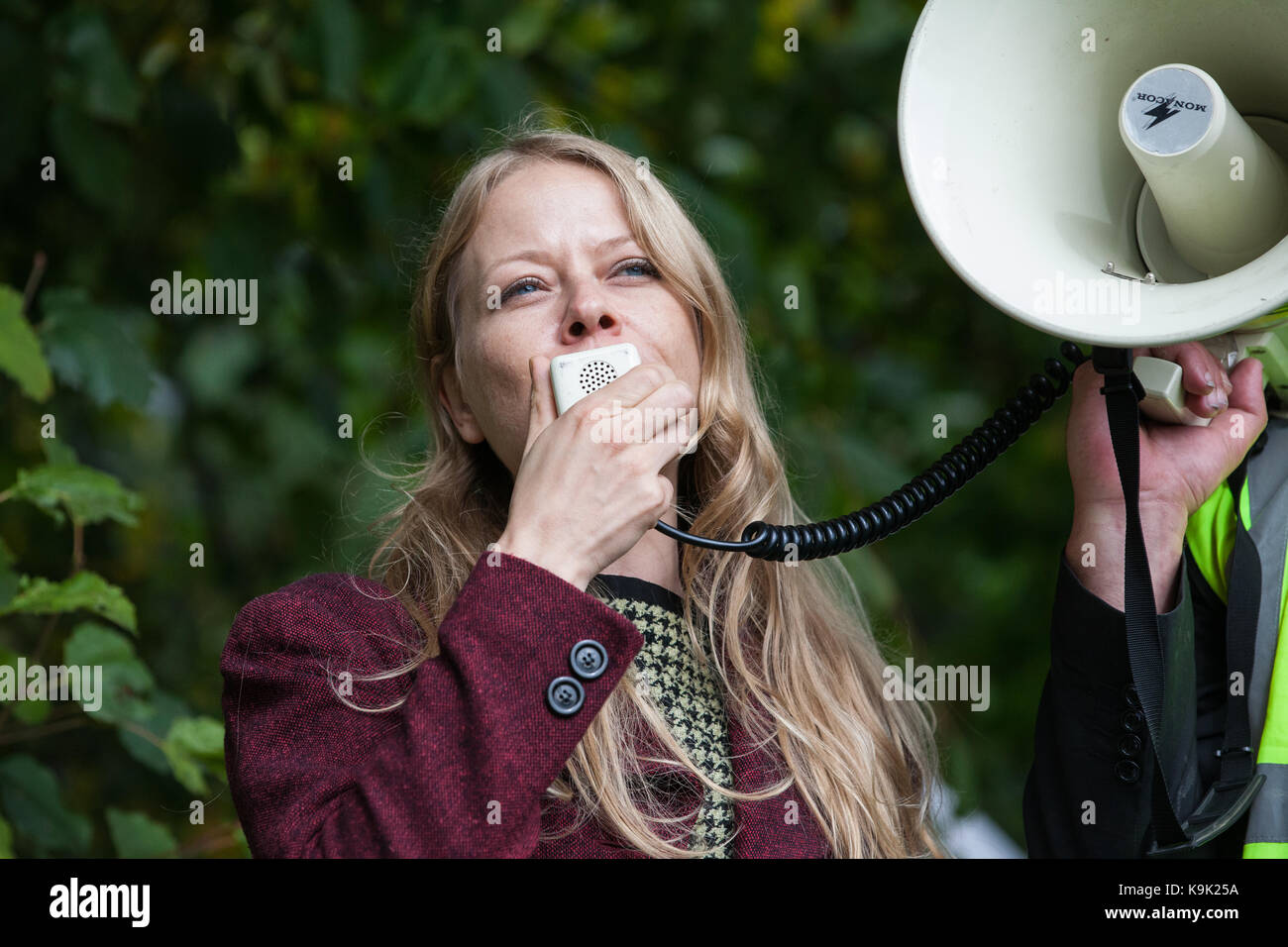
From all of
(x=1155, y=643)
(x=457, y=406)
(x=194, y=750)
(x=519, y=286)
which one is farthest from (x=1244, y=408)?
(x=194, y=750)

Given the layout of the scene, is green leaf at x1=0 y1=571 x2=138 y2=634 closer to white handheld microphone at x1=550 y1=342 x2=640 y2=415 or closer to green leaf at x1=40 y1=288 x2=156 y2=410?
green leaf at x1=40 y1=288 x2=156 y2=410

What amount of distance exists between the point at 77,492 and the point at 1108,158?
151 centimetres

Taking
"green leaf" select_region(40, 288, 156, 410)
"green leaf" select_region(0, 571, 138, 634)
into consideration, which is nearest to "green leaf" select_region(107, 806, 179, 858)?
"green leaf" select_region(0, 571, 138, 634)

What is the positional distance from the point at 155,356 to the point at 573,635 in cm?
247

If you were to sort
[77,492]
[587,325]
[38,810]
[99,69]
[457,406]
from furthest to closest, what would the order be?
[99,69], [38,810], [77,492], [457,406], [587,325]

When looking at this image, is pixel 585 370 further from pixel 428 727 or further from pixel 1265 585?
pixel 1265 585

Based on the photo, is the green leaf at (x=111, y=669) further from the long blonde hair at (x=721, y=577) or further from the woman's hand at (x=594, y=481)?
the woman's hand at (x=594, y=481)

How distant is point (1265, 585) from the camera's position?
162 cm

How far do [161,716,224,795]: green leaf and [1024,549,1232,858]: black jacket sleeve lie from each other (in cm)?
122

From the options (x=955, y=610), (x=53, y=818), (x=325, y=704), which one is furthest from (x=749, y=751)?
(x=955, y=610)

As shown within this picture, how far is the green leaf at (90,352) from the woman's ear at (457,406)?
608 millimetres

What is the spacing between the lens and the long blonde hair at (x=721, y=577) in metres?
1.76

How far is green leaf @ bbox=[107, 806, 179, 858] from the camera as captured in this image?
2207 mm

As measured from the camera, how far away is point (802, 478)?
2.99 meters
